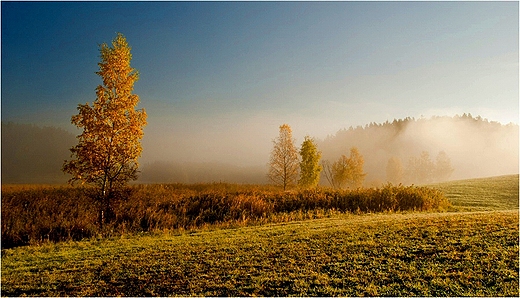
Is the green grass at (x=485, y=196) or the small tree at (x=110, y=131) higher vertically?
the small tree at (x=110, y=131)

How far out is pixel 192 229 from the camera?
698 inches

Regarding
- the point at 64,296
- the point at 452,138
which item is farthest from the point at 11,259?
the point at 452,138

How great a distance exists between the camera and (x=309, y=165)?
148ft

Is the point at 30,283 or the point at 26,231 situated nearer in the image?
the point at 30,283

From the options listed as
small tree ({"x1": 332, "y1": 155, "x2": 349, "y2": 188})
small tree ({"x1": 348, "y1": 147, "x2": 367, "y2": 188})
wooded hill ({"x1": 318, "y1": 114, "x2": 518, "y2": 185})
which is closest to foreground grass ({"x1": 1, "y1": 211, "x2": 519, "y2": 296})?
small tree ({"x1": 332, "y1": 155, "x2": 349, "y2": 188})

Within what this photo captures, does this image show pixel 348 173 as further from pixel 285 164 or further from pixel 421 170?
pixel 421 170

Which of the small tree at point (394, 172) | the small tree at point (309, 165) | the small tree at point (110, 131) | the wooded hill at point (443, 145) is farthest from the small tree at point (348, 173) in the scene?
the wooded hill at point (443, 145)

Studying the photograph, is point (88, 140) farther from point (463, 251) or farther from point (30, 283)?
point (463, 251)

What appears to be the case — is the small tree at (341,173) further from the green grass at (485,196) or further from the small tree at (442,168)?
the small tree at (442,168)

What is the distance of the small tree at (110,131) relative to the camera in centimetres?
1905

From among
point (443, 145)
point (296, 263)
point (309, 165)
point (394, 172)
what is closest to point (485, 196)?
point (309, 165)

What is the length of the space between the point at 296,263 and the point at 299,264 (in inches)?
5.0

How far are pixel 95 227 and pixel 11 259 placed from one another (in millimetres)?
4707

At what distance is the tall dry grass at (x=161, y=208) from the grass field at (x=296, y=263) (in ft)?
8.68
